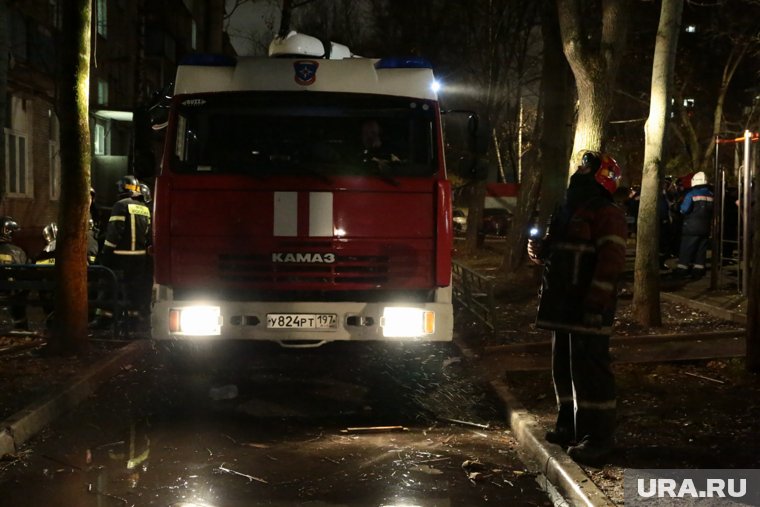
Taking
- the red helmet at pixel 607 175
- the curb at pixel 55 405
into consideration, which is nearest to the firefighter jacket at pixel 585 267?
the red helmet at pixel 607 175

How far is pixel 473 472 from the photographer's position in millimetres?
5582

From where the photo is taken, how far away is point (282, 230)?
709 cm

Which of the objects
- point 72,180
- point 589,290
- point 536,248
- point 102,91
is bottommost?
point 589,290

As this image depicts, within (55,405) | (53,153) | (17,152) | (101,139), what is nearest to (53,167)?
(53,153)

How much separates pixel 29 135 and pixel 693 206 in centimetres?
1477

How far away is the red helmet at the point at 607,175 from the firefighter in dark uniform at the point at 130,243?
6218 mm

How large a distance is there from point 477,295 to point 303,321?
14.5ft

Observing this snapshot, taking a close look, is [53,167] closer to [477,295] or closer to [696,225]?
[477,295]

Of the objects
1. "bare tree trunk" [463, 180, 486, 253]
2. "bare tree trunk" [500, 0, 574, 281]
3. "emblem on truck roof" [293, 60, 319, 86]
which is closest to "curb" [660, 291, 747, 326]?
"bare tree trunk" [500, 0, 574, 281]

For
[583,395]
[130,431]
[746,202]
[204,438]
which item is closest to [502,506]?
[583,395]

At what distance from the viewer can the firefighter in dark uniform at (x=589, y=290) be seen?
5.38 m

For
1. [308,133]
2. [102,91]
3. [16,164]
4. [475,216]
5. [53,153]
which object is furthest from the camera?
[102,91]

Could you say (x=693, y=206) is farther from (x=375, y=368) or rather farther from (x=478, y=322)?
(x=375, y=368)

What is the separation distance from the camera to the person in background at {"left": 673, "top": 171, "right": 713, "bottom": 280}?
14359mm
